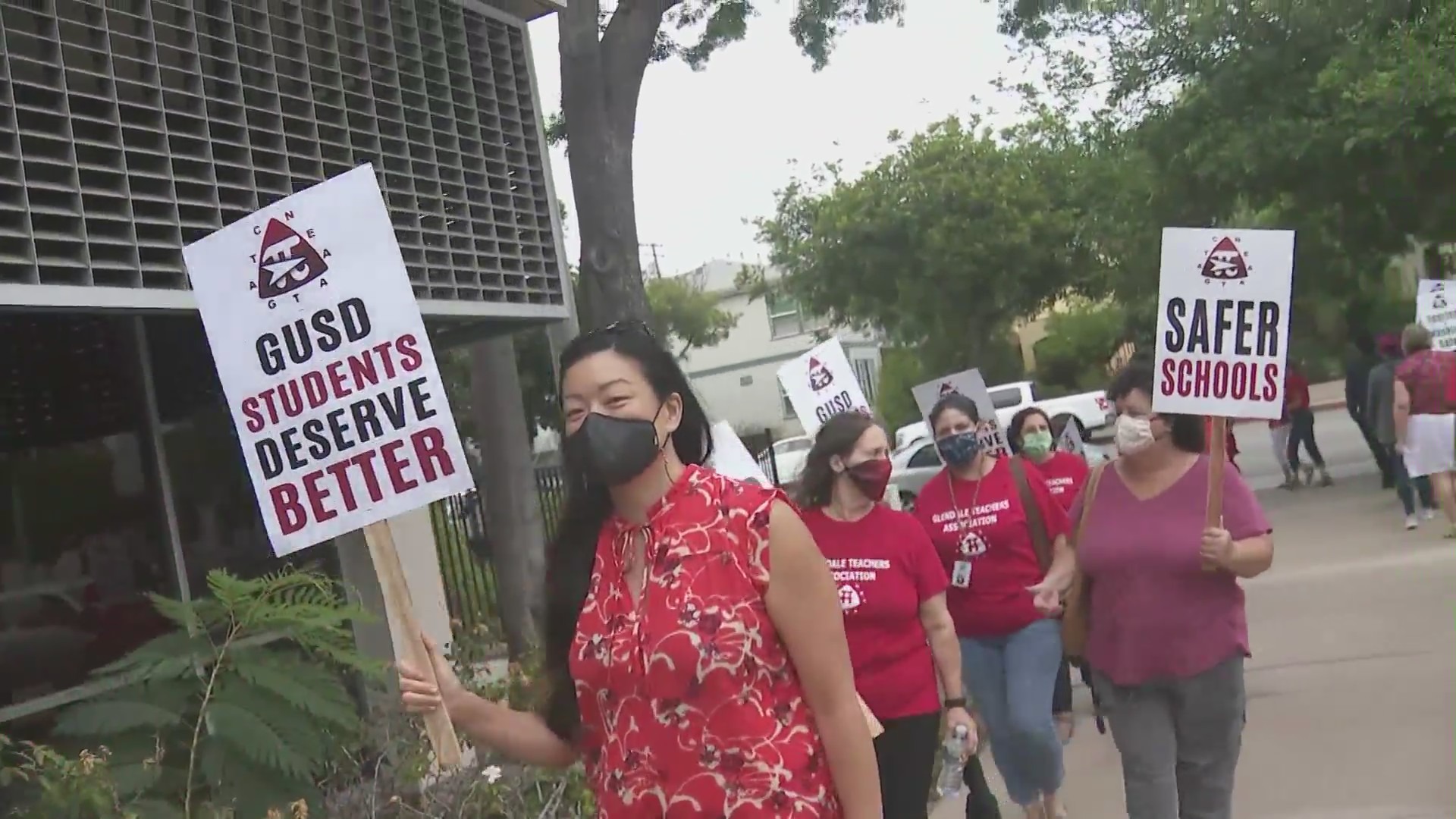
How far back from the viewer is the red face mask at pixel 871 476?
544cm

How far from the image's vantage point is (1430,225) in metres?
17.8

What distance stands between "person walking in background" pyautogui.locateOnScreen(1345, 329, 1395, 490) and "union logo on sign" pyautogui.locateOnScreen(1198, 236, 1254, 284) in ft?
36.9

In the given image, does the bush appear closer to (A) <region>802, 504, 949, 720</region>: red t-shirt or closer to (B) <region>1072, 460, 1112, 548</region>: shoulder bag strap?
(A) <region>802, 504, 949, 720</region>: red t-shirt

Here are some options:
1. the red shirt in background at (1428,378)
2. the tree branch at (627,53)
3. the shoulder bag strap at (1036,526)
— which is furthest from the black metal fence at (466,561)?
the red shirt in background at (1428,378)

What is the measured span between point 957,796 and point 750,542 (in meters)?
5.16

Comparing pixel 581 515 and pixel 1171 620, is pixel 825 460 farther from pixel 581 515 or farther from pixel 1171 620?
pixel 581 515

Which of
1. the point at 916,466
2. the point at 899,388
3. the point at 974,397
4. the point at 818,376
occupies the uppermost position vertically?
the point at 818,376

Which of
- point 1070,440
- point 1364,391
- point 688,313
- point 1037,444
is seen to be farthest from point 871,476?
point 688,313

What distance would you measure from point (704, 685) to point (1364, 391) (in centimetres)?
1537

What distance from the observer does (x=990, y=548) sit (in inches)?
248

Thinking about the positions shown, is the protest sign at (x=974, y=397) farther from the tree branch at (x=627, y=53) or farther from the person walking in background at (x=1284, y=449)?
the person walking in background at (x=1284, y=449)

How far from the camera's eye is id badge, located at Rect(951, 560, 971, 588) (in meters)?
6.27

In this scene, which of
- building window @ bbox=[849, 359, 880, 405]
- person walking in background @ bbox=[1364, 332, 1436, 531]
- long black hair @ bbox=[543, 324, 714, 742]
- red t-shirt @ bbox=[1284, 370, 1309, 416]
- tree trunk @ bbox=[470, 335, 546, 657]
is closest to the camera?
long black hair @ bbox=[543, 324, 714, 742]

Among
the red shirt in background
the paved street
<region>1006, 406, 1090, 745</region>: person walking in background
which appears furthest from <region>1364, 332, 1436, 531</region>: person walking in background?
<region>1006, 406, 1090, 745</region>: person walking in background
